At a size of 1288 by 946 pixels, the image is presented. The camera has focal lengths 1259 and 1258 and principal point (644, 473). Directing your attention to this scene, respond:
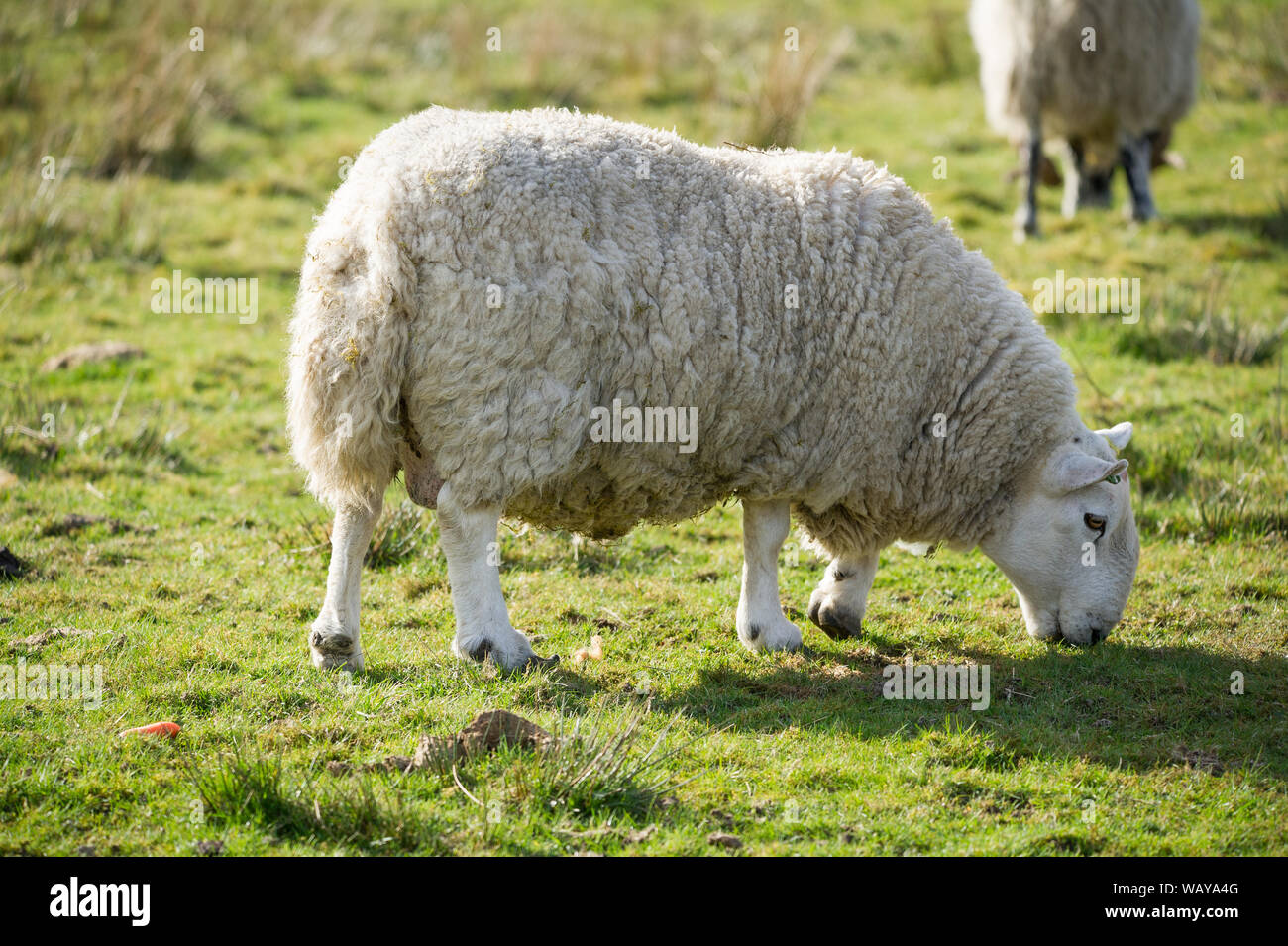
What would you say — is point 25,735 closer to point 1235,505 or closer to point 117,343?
point 117,343

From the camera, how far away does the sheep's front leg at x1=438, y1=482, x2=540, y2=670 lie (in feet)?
16.5

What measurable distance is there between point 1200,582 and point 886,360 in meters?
2.38

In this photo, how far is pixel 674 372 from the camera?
16.8ft

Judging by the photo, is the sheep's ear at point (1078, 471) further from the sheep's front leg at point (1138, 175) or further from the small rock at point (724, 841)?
the sheep's front leg at point (1138, 175)

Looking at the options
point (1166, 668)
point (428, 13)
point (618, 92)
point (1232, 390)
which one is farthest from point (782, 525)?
point (428, 13)

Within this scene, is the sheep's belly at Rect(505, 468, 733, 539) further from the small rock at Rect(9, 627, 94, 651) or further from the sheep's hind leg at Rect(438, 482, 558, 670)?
the small rock at Rect(9, 627, 94, 651)

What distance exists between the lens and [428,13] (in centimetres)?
1839

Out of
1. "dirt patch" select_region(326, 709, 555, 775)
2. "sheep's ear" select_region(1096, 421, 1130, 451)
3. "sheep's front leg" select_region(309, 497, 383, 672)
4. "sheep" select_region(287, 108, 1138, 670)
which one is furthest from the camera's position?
"sheep's ear" select_region(1096, 421, 1130, 451)

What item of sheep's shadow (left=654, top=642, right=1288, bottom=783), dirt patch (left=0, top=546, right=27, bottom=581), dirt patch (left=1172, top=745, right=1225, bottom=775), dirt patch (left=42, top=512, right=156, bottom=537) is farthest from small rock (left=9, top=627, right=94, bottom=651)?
dirt patch (left=1172, top=745, right=1225, bottom=775)

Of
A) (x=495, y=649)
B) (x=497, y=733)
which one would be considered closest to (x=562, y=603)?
(x=495, y=649)

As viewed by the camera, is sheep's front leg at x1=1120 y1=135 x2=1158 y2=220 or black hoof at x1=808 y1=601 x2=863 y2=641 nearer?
black hoof at x1=808 y1=601 x2=863 y2=641

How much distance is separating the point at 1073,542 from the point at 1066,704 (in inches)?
31.9

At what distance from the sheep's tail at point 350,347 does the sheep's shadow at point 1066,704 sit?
1606 mm

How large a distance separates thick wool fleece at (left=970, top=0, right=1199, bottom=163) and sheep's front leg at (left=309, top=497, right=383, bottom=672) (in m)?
9.30
